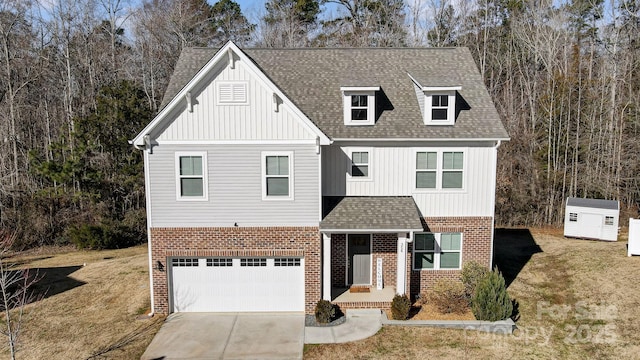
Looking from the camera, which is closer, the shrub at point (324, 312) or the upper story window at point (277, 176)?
the shrub at point (324, 312)

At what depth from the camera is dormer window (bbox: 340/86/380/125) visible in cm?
1722

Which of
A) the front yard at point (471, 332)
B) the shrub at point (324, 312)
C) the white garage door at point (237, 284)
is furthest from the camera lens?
the white garage door at point (237, 284)

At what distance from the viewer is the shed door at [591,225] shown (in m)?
24.4

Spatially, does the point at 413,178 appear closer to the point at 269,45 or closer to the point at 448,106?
the point at 448,106

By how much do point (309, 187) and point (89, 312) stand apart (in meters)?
9.38

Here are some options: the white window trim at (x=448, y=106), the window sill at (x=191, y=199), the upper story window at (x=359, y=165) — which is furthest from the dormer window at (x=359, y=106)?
the window sill at (x=191, y=199)

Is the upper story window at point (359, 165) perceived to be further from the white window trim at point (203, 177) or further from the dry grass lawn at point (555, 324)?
the dry grass lawn at point (555, 324)

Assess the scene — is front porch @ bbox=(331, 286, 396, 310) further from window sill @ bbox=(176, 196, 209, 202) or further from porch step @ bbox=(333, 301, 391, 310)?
window sill @ bbox=(176, 196, 209, 202)

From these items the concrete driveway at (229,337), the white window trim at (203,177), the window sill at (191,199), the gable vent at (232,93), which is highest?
the gable vent at (232,93)

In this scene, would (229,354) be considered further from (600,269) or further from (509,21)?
(509,21)

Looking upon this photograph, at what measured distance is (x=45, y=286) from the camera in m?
19.4

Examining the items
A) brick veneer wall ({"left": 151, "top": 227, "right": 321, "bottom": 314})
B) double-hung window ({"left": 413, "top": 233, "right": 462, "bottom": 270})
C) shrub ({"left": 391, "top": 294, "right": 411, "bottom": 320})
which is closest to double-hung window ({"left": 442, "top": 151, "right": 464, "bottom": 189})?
double-hung window ({"left": 413, "top": 233, "right": 462, "bottom": 270})

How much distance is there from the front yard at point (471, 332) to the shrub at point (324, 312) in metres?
1.50

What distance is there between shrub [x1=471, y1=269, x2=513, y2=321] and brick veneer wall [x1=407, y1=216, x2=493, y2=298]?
1.98 meters
